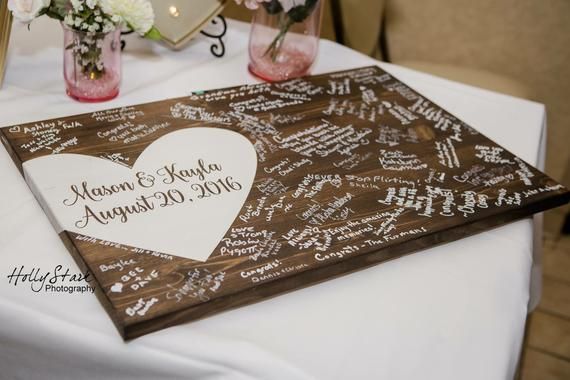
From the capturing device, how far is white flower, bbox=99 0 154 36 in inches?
39.5

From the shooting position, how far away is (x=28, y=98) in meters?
1.09

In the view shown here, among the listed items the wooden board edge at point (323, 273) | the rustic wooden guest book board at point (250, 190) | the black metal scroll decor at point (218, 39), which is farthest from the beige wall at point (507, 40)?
the wooden board edge at point (323, 273)

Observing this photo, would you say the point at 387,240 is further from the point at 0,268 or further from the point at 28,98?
the point at 28,98

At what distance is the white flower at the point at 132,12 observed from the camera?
3.29 ft

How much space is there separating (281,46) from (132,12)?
357 millimetres

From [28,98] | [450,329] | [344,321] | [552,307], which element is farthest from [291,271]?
[552,307]

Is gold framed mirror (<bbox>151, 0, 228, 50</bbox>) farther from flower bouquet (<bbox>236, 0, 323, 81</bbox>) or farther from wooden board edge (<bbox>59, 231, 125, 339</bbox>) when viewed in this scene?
wooden board edge (<bbox>59, 231, 125, 339</bbox>)

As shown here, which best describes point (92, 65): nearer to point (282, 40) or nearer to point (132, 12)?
point (132, 12)

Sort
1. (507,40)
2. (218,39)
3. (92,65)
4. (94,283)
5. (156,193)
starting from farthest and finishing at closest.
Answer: (507,40) → (218,39) → (92,65) → (156,193) → (94,283)

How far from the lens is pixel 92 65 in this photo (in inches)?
42.8

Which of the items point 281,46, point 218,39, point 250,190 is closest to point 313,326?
point 250,190

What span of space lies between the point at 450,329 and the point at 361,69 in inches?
28.2

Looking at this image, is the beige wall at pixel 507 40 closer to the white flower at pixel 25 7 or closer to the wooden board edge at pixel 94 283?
the white flower at pixel 25 7

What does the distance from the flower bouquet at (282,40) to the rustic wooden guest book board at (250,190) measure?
0.10 m
